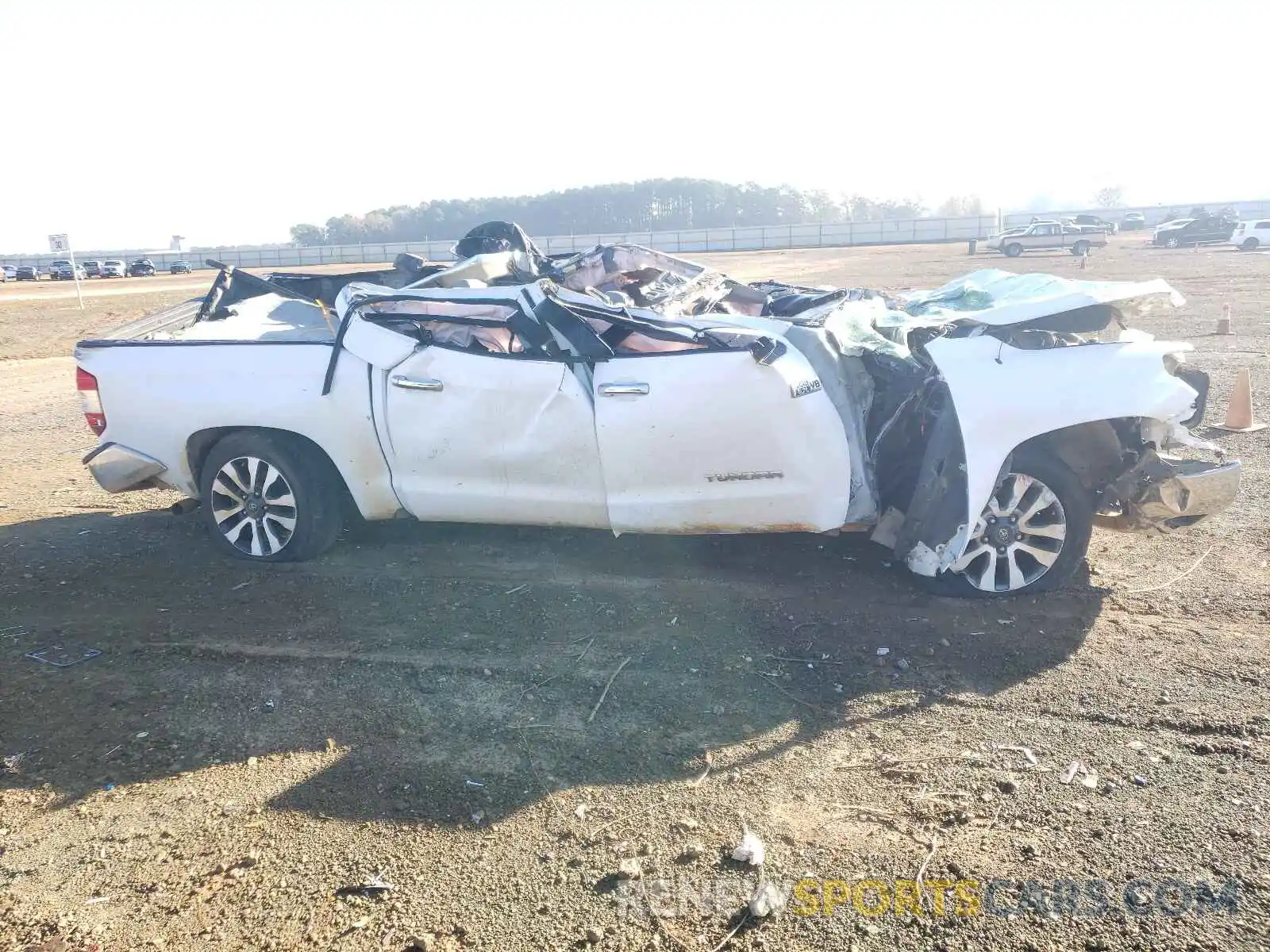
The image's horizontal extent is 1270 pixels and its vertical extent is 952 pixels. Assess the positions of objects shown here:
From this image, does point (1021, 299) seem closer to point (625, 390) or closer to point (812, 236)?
point (625, 390)

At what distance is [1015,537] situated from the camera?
15.3 ft

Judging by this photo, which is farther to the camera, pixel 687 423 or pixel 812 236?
pixel 812 236

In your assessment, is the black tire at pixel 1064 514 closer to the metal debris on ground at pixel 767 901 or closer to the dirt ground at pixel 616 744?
the dirt ground at pixel 616 744

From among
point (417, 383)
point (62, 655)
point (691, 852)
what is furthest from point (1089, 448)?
point (62, 655)

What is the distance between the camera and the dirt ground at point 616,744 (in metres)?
2.75

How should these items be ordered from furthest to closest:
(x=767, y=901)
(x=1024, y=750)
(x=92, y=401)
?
(x=92, y=401) < (x=1024, y=750) < (x=767, y=901)

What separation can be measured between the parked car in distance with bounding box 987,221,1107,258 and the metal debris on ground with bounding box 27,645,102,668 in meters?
46.3

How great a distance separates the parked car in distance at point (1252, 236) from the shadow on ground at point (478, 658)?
40992 mm

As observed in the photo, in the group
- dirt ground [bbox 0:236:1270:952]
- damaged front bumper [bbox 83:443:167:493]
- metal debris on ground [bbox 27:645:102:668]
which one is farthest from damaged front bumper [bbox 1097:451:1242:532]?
damaged front bumper [bbox 83:443:167:493]

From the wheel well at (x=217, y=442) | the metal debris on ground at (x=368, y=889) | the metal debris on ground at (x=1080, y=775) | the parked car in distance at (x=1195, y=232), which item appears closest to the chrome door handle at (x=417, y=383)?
the wheel well at (x=217, y=442)

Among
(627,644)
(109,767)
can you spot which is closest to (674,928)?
(627,644)

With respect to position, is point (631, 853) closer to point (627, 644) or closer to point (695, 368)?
point (627, 644)

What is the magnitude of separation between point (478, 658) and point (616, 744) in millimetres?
1002

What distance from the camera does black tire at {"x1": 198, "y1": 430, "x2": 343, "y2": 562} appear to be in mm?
5406
